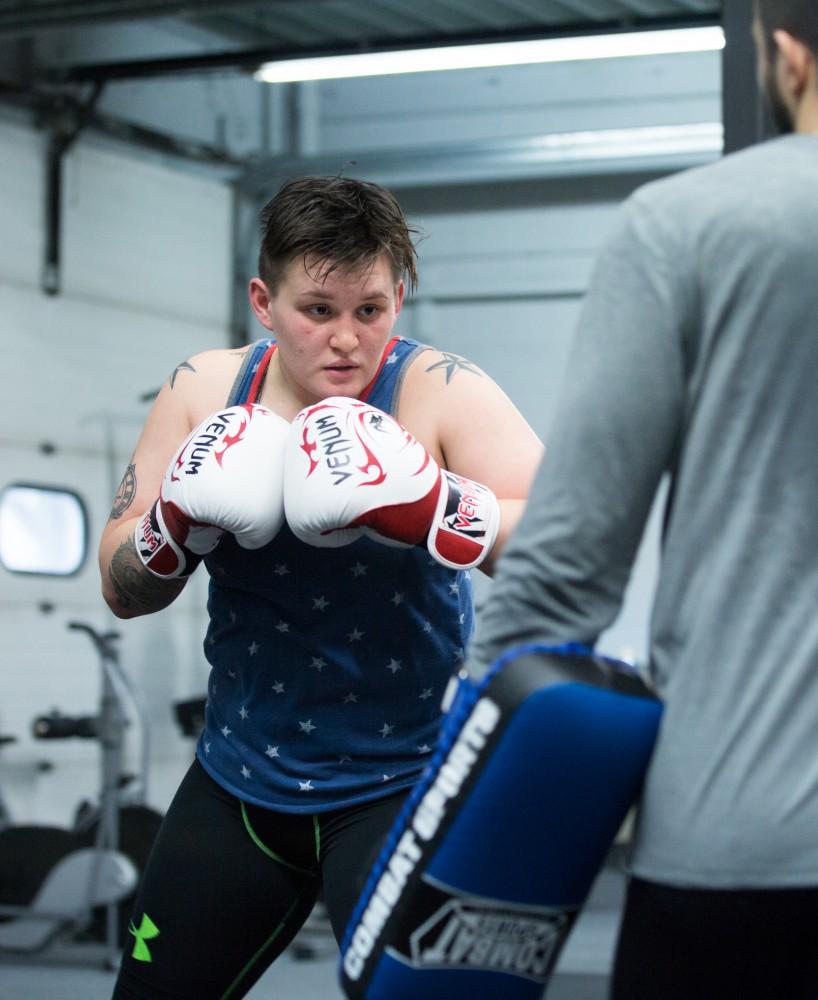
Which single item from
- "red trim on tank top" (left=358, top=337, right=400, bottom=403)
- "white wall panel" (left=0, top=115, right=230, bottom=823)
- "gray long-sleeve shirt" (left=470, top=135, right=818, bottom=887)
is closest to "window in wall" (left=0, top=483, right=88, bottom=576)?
"white wall panel" (left=0, top=115, right=230, bottom=823)

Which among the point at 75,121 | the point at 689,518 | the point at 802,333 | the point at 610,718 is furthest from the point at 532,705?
the point at 75,121

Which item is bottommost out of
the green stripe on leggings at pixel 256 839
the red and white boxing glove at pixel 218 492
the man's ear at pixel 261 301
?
the green stripe on leggings at pixel 256 839

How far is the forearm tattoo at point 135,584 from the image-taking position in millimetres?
1916

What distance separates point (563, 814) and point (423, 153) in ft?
21.2

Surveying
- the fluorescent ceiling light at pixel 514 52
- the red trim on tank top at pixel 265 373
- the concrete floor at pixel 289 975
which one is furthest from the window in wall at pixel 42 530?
the red trim on tank top at pixel 265 373

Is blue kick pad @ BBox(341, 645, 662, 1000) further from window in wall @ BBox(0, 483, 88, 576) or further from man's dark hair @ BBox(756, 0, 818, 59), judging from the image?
window in wall @ BBox(0, 483, 88, 576)

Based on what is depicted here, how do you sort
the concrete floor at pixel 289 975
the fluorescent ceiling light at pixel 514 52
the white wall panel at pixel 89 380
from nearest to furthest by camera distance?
the concrete floor at pixel 289 975 → the fluorescent ceiling light at pixel 514 52 → the white wall panel at pixel 89 380

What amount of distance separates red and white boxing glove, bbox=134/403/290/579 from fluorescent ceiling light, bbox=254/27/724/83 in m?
4.53

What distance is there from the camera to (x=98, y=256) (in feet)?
22.4

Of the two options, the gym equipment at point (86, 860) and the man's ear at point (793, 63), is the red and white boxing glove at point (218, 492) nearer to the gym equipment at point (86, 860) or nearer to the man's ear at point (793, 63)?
the man's ear at point (793, 63)

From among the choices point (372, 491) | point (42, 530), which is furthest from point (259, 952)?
point (42, 530)

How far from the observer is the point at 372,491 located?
1.68 m

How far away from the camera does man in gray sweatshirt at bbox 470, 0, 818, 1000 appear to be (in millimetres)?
1039

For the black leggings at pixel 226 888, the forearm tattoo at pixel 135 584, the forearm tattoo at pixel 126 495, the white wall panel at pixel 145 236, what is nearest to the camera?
the black leggings at pixel 226 888
